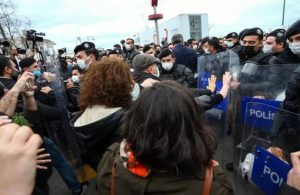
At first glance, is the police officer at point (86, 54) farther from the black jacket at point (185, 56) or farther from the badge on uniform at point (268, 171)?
the badge on uniform at point (268, 171)

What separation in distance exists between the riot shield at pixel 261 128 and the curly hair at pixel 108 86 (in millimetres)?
859

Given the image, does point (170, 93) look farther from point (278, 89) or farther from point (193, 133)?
point (278, 89)

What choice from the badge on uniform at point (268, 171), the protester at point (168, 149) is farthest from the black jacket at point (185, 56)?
the protester at point (168, 149)

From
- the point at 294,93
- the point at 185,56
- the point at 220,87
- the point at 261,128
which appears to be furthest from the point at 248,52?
the point at 261,128

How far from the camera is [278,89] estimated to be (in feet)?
7.59

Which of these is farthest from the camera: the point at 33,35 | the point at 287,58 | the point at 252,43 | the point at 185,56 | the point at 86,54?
the point at 185,56

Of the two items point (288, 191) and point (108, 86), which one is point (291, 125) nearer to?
point (288, 191)

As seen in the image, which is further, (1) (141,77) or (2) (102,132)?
(1) (141,77)

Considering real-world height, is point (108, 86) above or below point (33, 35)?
below

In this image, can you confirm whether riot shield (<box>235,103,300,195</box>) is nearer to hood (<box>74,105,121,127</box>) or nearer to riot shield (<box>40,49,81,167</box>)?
hood (<box>74,105,121,127</box>)

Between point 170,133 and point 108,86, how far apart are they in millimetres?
1054

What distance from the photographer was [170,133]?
122cm

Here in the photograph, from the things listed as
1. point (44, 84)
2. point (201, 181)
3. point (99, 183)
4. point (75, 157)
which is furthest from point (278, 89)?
point (44, 84)

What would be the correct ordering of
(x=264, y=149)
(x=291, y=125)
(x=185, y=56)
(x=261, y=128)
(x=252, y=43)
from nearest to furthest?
(x=291, y=125) < (x=264, y=149) < (x=261, y=128) < (x=252, y=43) < (x=185, y=56)
